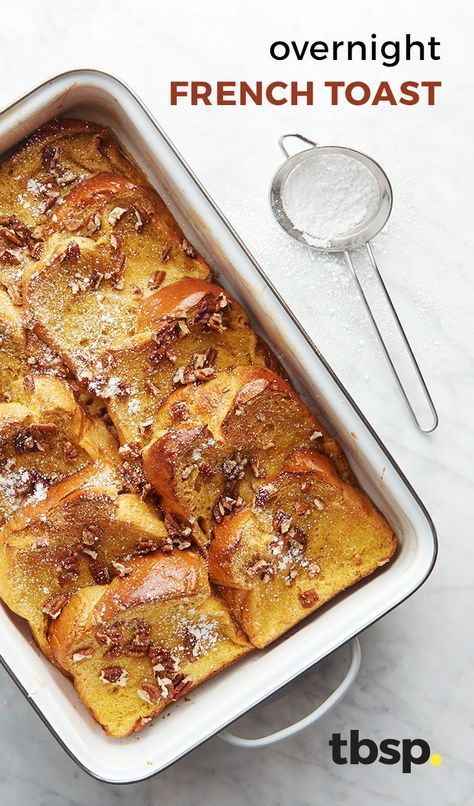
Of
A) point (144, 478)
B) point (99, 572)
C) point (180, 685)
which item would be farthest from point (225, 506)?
point (180, 685)

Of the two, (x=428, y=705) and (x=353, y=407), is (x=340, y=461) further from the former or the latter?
(x=428, y=705)

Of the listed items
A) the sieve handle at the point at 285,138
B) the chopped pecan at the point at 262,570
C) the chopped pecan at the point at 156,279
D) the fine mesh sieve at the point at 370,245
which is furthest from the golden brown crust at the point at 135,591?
the sieve handle at the point at 285,138

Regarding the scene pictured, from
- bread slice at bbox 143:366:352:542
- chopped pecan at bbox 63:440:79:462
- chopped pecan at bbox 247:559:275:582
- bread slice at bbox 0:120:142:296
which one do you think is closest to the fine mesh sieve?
bread slice at bbox 143:366:352:542

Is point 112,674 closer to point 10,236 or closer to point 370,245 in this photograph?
point 10,236

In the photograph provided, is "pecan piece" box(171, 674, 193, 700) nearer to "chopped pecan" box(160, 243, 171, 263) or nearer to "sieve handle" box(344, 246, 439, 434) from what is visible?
"sieve handle" box(344, 246, 439, 434)

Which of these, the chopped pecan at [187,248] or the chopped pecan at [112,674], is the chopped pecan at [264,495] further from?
the chopped pecan at [187,248]
